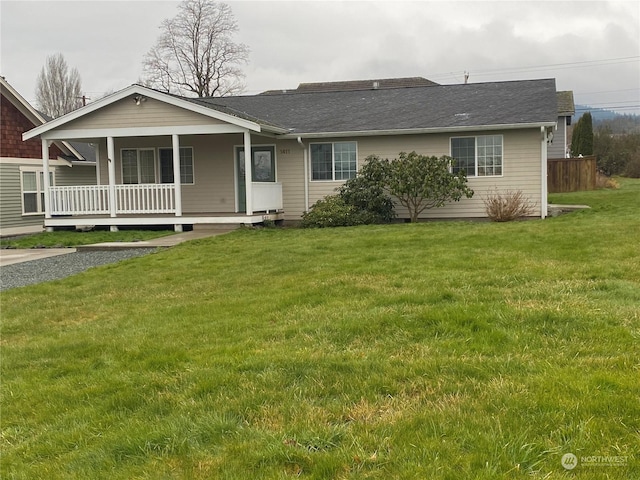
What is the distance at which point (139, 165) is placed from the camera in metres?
19.7

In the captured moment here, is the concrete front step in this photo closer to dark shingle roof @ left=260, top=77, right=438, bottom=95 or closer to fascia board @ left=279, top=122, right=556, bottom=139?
fascia board @ left=279, top=122, right=556, bottom=139

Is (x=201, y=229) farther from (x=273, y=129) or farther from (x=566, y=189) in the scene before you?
(x=566, y=189)

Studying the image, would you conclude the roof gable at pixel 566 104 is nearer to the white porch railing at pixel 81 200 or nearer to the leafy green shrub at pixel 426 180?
the leafy green shrub at pixel 426 180

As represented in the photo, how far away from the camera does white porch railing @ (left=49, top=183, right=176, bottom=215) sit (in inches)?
669

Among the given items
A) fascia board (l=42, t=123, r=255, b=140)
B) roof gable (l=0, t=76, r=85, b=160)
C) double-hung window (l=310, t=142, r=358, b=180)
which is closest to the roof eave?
double-hung window (l=310, t=142, r=358, b=180)

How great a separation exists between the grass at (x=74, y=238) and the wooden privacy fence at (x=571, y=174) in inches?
806

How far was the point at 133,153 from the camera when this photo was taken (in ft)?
64.7

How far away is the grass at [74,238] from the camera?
14617 millimetres

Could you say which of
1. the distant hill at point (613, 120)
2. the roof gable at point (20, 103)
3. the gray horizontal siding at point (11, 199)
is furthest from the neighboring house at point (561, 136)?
the gray horizontal siding at point (11, 199)

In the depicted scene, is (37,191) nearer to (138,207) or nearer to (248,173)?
(138,207)

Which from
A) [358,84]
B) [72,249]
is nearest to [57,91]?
[358,84]

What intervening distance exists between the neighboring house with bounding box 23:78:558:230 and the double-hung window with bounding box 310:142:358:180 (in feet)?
0.10

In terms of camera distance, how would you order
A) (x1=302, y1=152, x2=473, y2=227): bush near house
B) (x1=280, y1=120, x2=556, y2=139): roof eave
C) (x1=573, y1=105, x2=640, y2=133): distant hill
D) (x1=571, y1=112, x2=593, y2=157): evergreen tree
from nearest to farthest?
(x1=280, y1=120, x2=556, y2=139): roof eave → (x1=302, y1=152, x2=473, y2=227): bush near house → (x1=571, y1=112, x2=593, y2=157): evergreen tree → (x1=573, y1=105, x2=640, y2=133): distant hill

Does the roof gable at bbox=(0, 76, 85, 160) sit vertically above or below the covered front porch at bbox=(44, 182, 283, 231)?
above
